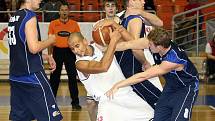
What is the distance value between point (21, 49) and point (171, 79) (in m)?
1.62

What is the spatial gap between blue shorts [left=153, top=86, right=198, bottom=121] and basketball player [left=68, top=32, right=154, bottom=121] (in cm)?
22

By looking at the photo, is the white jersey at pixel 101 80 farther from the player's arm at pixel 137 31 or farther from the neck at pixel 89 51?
the player's arm at pixel 137 31

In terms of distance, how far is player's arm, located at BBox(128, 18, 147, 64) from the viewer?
6.48 metres

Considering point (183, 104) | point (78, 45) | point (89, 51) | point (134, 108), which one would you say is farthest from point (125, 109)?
point (78, 45)

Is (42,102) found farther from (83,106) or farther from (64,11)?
(64,11)

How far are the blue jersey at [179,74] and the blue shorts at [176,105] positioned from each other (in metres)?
0.06

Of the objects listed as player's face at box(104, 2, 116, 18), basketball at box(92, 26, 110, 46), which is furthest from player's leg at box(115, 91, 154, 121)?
player's face at box(104, 2, 116, 18)

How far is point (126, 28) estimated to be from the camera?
6.64 metres

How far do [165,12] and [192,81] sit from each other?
9.86 meters

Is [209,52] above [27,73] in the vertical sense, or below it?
below

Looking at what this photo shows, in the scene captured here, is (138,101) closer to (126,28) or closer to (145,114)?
(145,114)

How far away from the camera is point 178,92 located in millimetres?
5738

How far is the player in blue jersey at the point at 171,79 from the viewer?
5.48 meters

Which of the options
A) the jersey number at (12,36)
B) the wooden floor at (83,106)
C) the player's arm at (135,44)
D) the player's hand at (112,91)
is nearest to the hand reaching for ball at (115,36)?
the player's arm at (135,44)
